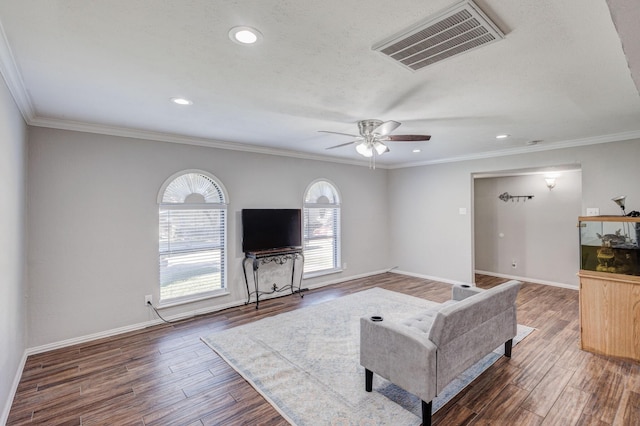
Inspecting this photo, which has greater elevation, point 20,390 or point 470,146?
point 470,146

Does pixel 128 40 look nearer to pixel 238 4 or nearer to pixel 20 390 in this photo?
pixel 238 4

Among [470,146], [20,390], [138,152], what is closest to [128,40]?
[138,152]

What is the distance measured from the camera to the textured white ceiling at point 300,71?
1.64m

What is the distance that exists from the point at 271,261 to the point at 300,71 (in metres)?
3.64

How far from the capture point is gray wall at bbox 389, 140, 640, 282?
4.25 metres

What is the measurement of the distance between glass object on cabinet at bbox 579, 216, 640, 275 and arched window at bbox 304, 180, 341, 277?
3928mm

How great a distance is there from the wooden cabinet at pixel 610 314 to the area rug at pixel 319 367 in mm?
675

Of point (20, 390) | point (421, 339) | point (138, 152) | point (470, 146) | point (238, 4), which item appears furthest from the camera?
point (470, 146)

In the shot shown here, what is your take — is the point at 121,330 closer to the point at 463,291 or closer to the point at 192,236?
the point at 192,236

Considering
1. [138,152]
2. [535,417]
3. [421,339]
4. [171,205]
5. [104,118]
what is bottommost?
[535,417]

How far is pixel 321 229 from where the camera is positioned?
6.20m

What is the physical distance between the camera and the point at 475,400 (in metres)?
2.52

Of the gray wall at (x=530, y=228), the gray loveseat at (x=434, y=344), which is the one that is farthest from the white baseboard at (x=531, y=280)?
the gray loveseat at (x=434, y=344)

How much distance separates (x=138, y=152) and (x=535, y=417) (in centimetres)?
496
